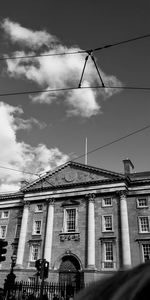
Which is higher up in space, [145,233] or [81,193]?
[81,193]

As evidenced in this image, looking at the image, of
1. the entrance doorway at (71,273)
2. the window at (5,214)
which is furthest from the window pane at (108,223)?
the window at (5,214)

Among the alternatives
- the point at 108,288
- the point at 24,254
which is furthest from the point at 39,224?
the point at 108,288

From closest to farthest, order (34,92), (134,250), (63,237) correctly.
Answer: (34,92) < (134,250) < (63,237)

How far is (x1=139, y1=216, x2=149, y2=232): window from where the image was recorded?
108 ft

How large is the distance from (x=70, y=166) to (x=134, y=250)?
46.4ft

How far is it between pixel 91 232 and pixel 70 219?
392 centimetres

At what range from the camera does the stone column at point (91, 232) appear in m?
32.1

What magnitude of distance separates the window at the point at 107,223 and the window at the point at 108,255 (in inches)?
67.9

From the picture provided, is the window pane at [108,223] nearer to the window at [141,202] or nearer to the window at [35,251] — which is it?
the window at [141,202]

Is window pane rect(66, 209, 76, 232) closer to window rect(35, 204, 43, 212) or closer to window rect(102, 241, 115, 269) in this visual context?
window rect(35, 204, 43, 212)

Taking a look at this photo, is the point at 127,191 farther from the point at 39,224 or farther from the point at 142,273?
the point at 142,273

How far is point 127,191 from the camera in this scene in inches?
1390

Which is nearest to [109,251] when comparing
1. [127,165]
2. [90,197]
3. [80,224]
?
[80,224]

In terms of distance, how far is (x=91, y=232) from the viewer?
33.7 metres
